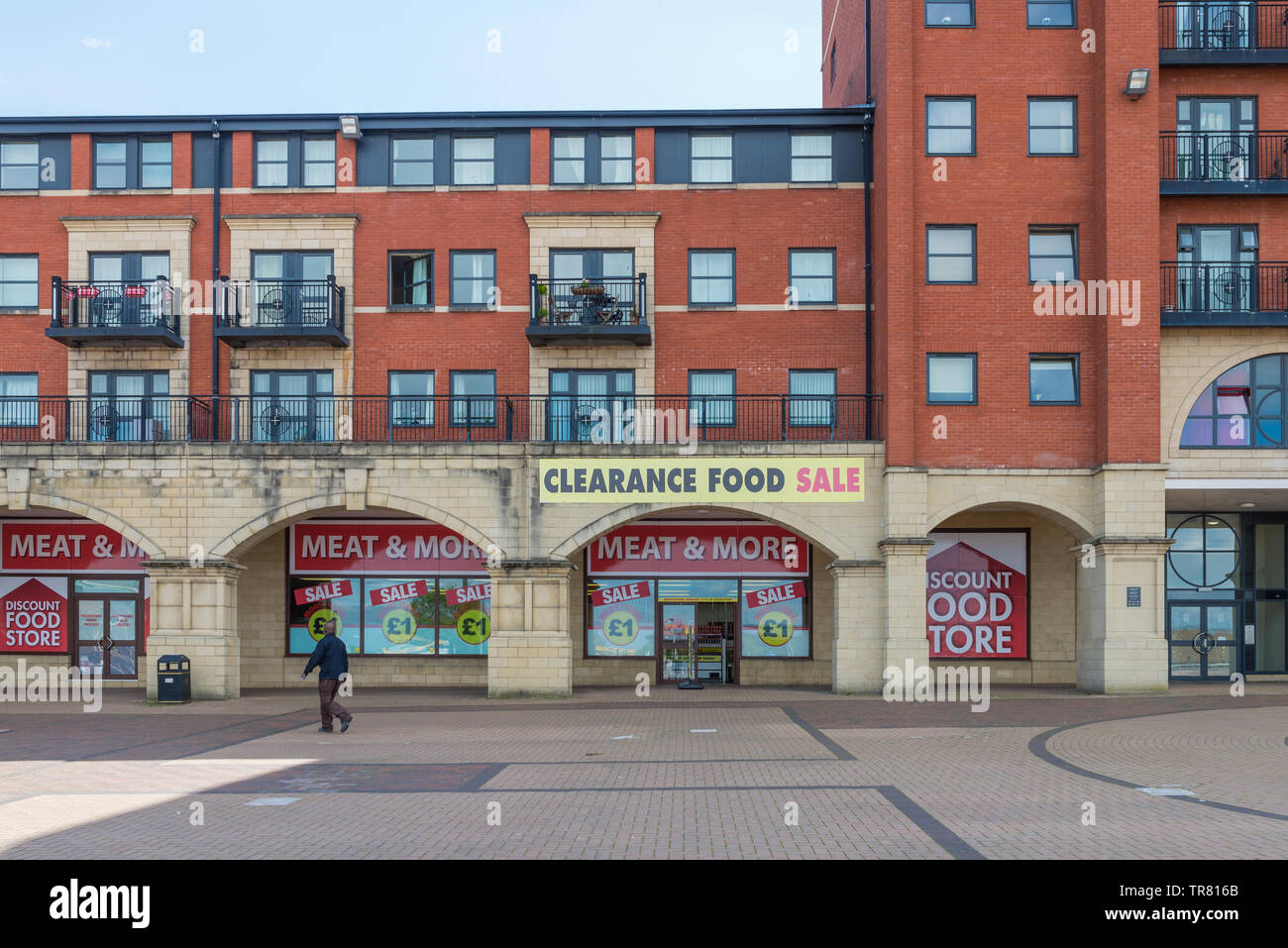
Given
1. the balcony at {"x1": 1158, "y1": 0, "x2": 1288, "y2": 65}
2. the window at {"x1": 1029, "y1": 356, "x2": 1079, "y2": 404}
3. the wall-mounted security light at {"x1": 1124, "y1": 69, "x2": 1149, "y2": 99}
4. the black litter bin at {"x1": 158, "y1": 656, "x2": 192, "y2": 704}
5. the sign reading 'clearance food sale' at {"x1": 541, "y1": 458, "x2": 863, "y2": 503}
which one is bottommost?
the black litter bin at {"x1": 158, "y1": 656, "x2": 192, "y2": 704}

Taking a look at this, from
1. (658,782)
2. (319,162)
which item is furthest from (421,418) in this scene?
(658,782)

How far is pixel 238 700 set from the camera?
966 inches

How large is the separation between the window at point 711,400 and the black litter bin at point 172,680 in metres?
12.1

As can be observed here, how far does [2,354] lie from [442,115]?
11804 mm

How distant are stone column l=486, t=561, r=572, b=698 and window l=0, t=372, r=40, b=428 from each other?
11914 mm

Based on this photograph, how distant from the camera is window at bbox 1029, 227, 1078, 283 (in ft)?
83.8

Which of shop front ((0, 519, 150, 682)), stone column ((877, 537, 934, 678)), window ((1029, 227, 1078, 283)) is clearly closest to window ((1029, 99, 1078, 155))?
window ((1029, 227, 1078, 283))

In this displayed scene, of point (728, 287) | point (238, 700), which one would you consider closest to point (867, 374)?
point (728, 287)

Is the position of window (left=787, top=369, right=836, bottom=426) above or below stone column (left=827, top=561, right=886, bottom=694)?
above

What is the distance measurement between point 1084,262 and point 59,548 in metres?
24.6

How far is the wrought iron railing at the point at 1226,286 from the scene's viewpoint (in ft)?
83.7

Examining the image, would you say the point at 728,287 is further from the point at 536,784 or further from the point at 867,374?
the point at 536,784

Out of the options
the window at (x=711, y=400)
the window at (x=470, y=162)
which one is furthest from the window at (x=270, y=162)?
the window at (x=711, y=400)

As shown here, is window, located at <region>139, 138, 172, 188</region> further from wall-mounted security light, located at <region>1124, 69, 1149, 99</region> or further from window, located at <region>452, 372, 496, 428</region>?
wall-mounted security light, located at <region>1124, 69, 1149, 99</region>
